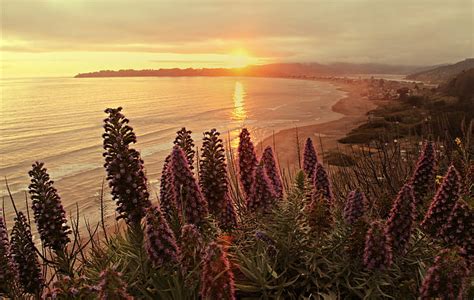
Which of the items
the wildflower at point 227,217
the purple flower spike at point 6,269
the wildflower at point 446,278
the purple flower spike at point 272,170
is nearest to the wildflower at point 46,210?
the purple flower spike at point 6,269

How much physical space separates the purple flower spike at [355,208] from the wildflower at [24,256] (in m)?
2.97

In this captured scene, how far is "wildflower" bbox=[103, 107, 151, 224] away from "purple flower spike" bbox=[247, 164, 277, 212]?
1.11 m

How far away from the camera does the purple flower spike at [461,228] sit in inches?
143

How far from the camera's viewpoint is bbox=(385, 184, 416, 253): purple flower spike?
10.9 ft

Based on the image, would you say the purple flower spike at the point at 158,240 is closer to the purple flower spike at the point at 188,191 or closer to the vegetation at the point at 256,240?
the vegetation at the point at 256,240

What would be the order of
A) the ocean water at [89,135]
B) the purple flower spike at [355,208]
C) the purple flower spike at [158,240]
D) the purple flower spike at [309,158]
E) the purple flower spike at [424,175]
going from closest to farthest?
1. the purple flower spike at [158,240]
2. the purple flower spike at [355,208]
3. the purple flower spike at [424,175]
4. the purple flower spike at [309,158]
5. the ocean water at [89,135]

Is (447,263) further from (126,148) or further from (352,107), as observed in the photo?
(352,107)

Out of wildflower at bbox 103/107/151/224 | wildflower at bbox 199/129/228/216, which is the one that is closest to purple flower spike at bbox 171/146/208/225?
wildflower at bbox 103/107/151/224

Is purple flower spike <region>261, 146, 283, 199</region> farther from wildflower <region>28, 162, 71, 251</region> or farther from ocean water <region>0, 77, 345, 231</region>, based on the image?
ocean water <region>0, 77, 345, 231</region>

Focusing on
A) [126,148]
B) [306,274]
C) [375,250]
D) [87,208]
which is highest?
[126,148]

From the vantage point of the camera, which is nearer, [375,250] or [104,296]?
[104,296]

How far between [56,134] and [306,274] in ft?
137

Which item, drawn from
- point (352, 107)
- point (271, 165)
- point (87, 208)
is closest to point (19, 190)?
point (87, 208)

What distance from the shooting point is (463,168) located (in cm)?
639
